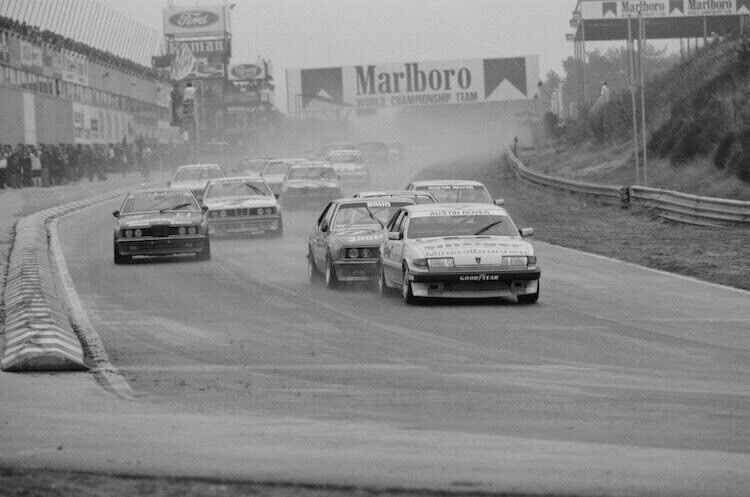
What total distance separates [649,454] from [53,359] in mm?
5446

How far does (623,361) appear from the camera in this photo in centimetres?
1175

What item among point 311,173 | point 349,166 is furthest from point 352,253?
point 349,166

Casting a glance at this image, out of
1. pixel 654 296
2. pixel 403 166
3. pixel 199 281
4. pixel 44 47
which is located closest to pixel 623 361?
pixel 654 296

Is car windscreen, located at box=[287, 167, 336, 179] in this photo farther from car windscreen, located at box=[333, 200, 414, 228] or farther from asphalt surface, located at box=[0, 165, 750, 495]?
asphalt surface, located at box=[0, 165, 750, 495]

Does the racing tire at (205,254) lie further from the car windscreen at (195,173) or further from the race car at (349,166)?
the race car at (349,166)

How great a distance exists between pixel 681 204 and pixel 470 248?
14.0 m

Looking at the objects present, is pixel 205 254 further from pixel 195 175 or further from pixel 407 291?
pixel 195 175

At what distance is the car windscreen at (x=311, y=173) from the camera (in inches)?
1601

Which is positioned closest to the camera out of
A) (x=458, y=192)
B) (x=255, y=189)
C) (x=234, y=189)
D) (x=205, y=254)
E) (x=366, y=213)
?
(x=366, y=213)

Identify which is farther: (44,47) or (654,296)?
(44,47)

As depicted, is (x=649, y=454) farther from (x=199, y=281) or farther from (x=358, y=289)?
(x=199, y=281)

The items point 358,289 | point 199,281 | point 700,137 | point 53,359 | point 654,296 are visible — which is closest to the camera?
point 53,359

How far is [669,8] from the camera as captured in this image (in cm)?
6012

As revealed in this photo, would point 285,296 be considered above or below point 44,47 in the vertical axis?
below
